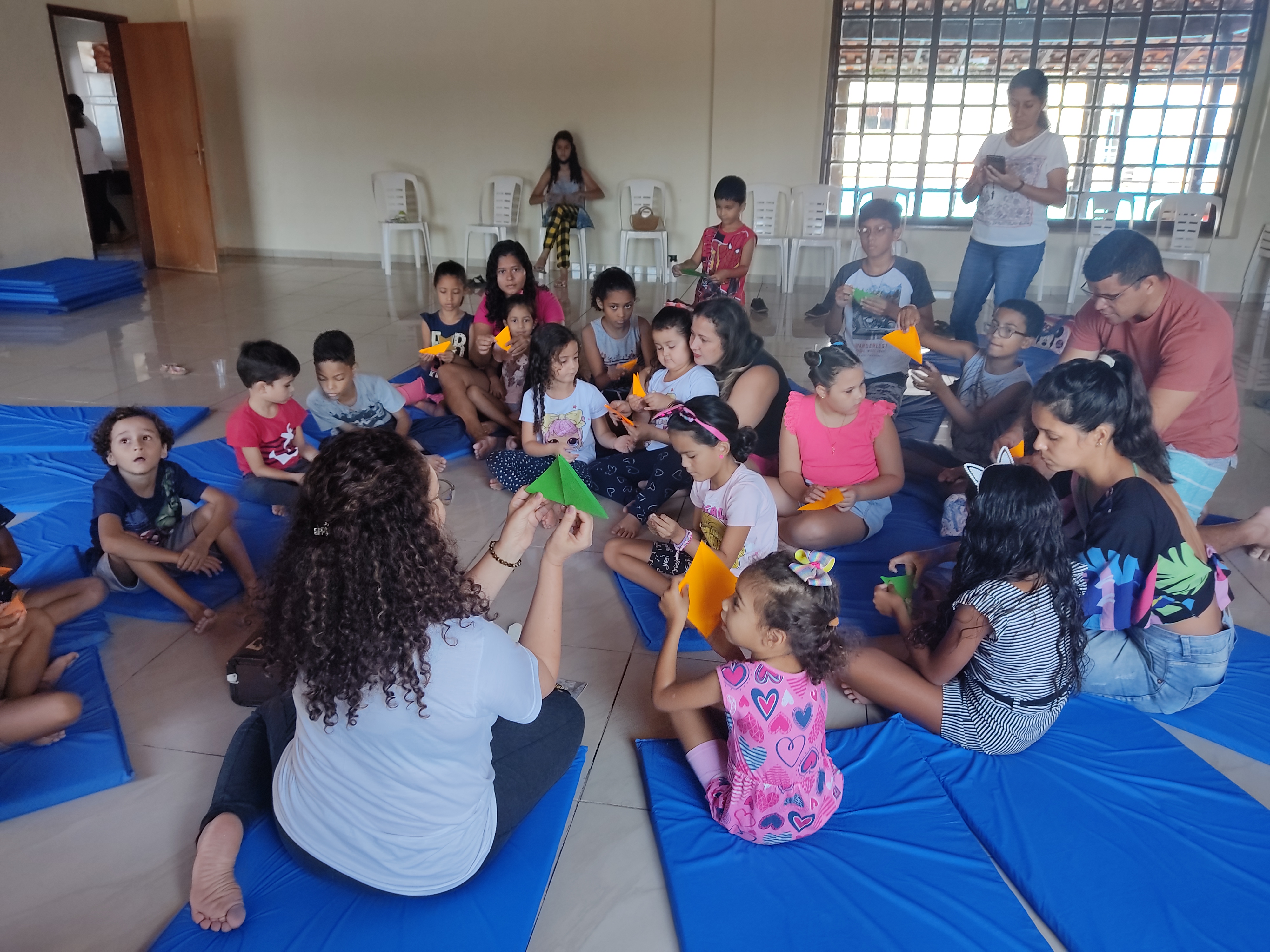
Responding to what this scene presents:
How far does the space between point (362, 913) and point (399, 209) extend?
28.1ft

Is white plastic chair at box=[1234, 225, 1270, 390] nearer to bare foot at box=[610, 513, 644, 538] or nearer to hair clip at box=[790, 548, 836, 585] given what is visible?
bare foot at box=[610, 513, 644, 538]

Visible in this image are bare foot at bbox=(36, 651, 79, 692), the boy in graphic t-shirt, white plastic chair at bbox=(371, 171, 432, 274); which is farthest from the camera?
white plastic chair at bbox=(371, 171, 432, 274)

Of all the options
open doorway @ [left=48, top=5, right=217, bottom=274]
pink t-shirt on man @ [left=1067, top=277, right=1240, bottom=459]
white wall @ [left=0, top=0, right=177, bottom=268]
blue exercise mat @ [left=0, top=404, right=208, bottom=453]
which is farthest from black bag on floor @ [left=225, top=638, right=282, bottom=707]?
open doorway @ [left=48, top=5, right=217, bottom=274]

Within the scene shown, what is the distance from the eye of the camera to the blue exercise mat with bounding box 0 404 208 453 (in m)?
4.32

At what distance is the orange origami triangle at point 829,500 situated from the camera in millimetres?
3260

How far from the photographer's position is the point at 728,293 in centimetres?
604

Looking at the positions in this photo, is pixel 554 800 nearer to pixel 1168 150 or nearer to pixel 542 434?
pixel 542 434

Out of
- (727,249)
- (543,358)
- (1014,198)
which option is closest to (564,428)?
(543,358)

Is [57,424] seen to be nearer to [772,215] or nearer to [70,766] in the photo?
[70,766]

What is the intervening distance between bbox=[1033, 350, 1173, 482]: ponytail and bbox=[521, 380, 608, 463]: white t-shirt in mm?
2028

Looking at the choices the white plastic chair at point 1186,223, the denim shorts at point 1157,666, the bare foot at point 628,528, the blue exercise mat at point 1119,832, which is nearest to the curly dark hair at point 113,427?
the bare foot at point 628,528

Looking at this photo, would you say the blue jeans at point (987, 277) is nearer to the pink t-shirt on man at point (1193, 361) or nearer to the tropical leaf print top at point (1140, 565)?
the pink t-shirt on man at point (1193, 361)

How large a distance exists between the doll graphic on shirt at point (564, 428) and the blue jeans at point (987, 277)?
2.52m

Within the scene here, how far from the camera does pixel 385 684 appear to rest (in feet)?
4.96
